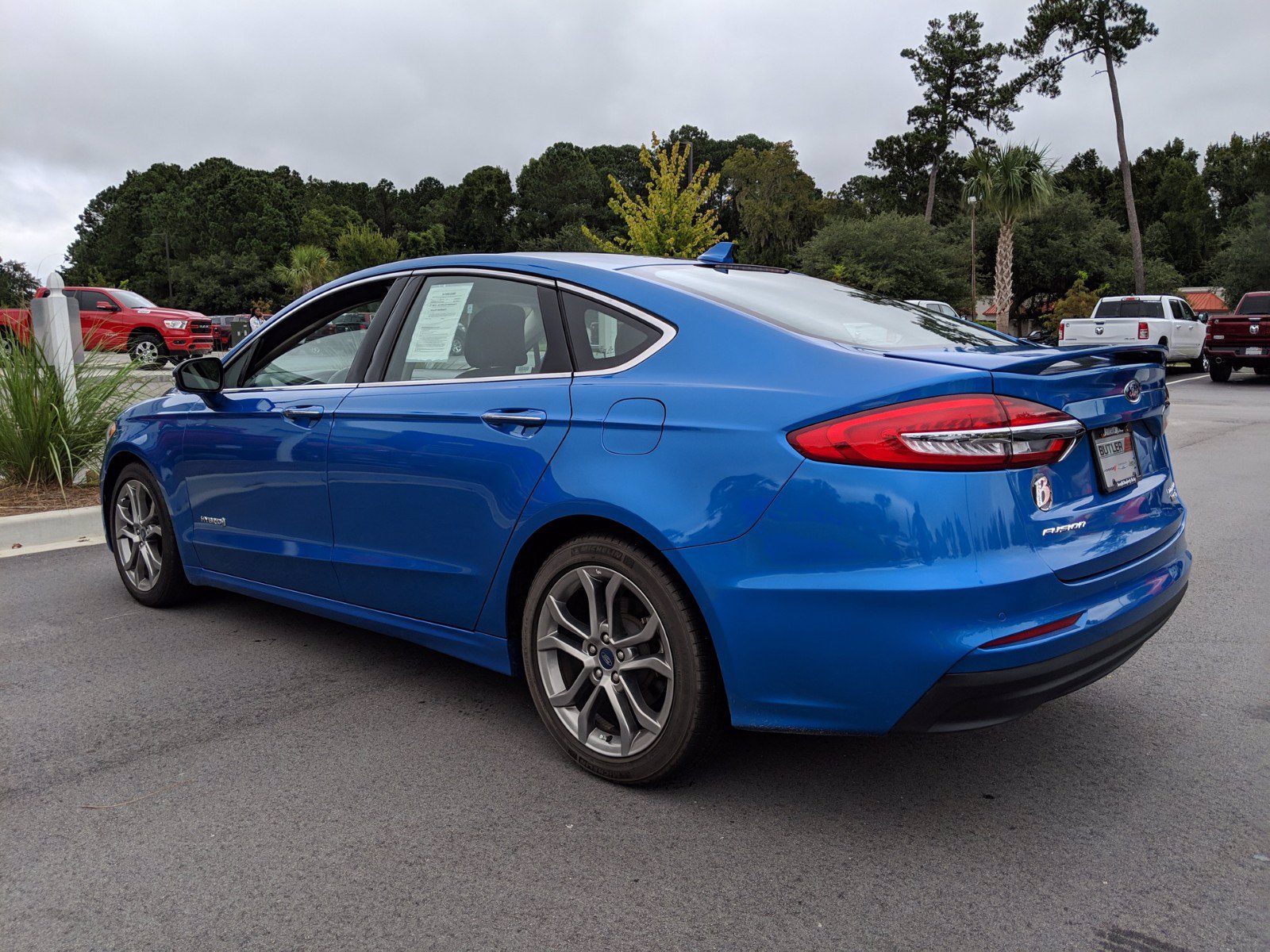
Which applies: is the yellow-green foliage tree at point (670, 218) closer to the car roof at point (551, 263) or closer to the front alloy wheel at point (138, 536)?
the front alloy wheel at point (138, 536)

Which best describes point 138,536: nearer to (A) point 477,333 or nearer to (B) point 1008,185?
(A) point 477,333

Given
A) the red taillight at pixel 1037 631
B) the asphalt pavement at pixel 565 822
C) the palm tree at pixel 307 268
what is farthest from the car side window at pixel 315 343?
the palm tree at pixel 307 268

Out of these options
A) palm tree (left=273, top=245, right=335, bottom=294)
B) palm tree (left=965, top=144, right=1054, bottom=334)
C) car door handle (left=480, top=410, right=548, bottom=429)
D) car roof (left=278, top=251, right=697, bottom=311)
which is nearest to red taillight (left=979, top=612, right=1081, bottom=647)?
car door handle (left=480, top=410, right=548, bottom=429)

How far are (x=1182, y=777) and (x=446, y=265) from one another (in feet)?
9.60

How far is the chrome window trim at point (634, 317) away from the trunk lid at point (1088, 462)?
0.67 m

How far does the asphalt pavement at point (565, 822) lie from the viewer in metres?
2.41

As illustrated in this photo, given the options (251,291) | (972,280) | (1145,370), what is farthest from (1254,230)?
(251,291)

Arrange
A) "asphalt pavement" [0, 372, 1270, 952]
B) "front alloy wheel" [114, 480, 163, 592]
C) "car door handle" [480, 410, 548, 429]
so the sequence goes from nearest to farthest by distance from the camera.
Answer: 1. "asphalt pavement" [0, 372, 1270, 952]
2. "car door handle" [480, 410, 548, 429]
3. "front alloy wheel" [114, 480, 163, 592]

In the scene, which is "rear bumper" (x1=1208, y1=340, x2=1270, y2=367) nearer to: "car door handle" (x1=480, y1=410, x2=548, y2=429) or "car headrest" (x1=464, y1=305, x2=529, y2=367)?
"car headrest" (x1=464, y1=305, x2=529, y2=367)

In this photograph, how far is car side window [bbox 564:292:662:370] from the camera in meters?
3.11

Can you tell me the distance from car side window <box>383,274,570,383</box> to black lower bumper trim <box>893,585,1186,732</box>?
146cm

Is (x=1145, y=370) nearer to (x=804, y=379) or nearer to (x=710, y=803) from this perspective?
(x=804, y=379)

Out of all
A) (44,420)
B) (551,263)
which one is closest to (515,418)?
(551,263)

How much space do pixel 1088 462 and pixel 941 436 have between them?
0.54m
